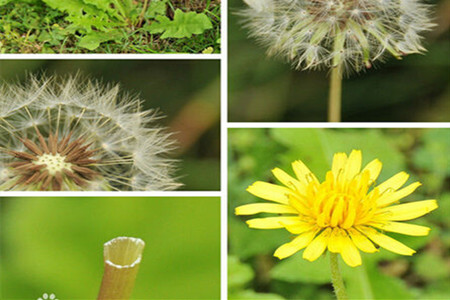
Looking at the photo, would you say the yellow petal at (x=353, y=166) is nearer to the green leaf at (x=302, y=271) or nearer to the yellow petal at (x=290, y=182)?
the yellow petal at (x=290, y=182)

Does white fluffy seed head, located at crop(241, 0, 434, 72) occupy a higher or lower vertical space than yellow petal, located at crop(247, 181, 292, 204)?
higher

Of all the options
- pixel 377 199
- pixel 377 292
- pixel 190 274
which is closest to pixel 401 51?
pixel 377 199

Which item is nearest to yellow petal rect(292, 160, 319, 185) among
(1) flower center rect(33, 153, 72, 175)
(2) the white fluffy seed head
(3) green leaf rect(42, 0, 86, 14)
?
(2) the white fluffy seed head

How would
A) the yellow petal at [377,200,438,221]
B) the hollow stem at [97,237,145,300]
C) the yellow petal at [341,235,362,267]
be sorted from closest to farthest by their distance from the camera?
the hollow stem at [97,237,145,300], the yellow petal at [341,235,362,267], the yellow petal at [377,200,438,221]

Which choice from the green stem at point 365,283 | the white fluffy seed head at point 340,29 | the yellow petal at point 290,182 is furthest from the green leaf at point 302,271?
the white fluffy seed head at point 340,29

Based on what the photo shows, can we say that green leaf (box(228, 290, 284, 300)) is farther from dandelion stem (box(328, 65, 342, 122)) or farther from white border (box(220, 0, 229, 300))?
dandelion stem (box(328, 65, 342, 122))
